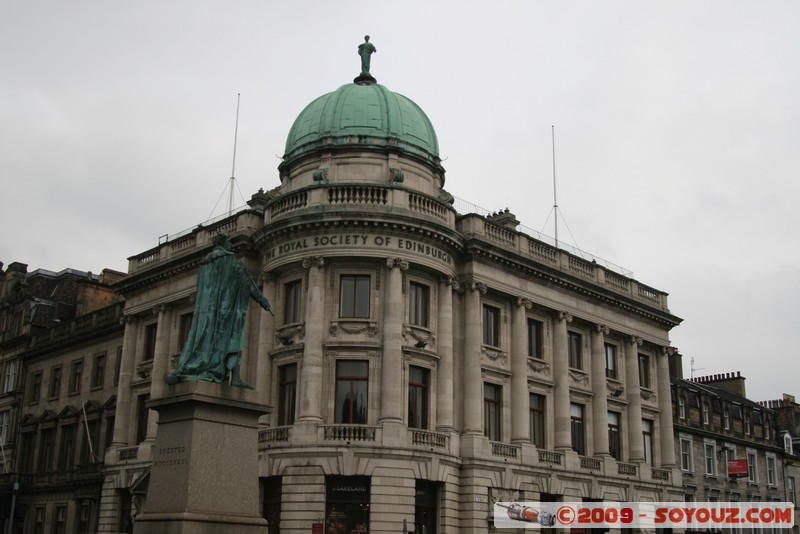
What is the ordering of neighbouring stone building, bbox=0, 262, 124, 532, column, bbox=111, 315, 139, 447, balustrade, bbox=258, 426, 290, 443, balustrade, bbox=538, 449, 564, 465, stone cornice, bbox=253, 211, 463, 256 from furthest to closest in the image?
neighbouring stone building, bbox=0, 262, 124, 532 → column, bbox=111, 315, 139, 447 → balustrade, bbox=538, 449, 564, 465 → stone cornice, bbox=253, 211, 463, 256 → balustrade, bbox=258, 426, 290, 443

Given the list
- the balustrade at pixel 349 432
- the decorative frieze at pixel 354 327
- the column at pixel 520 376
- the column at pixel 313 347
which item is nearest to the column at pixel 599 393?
the column at pixel 520 376

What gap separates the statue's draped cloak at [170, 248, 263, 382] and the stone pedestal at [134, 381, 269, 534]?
76cm

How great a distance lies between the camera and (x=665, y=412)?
166ft

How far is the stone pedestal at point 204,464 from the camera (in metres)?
17.9

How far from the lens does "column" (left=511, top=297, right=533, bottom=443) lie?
4128 centimetres

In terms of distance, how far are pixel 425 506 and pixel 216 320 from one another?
62.8 ft

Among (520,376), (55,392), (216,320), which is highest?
(55,392)

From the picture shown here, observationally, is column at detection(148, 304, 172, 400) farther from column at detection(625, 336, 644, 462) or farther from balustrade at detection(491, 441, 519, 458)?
column at detection(625, 336, 644, 462)

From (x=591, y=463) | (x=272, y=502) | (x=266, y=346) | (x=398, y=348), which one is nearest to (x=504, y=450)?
(x=591, y=463)

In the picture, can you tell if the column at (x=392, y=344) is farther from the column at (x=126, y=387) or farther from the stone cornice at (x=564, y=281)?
the column at (x=126, y=387)

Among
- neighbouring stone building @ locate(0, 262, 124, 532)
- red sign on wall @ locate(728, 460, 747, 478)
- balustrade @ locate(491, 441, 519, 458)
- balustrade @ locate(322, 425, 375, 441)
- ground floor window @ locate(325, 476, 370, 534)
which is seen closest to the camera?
ground floor window @ locate(325, 476, 370, 534)

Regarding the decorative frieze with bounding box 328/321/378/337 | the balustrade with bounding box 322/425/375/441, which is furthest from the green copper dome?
the balustrade with bounding box 322/425/375/441

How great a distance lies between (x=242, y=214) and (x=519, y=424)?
15.6m

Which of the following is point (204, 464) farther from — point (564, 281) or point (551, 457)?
point (564, 281)
